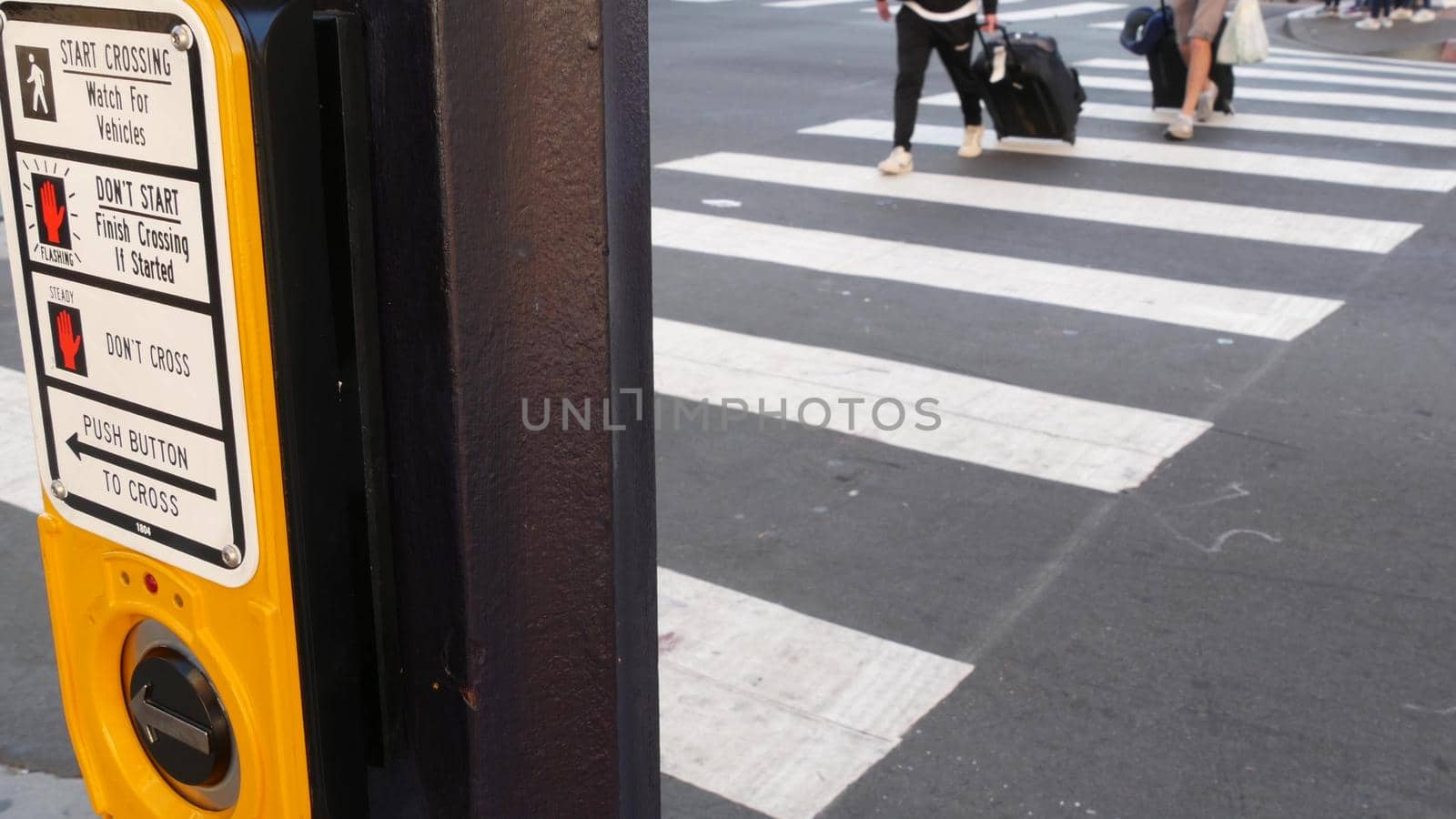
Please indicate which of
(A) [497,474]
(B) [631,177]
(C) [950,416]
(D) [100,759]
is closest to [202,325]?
(A) [497,474]

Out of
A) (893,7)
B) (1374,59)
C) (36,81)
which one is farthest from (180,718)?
(893,7)

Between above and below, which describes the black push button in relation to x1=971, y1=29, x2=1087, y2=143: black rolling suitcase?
above

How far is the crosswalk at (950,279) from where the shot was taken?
12.2 feet

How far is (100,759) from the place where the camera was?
1.65 m

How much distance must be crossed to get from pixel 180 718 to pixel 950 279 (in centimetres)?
602

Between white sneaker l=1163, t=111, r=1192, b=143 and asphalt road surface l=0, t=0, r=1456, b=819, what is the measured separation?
3.61 feet

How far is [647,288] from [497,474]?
25cm

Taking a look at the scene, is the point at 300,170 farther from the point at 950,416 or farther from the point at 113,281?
the point at 950,416

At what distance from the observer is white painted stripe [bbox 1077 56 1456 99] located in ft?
44.3

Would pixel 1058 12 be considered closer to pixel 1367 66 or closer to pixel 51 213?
pixel 1367 66

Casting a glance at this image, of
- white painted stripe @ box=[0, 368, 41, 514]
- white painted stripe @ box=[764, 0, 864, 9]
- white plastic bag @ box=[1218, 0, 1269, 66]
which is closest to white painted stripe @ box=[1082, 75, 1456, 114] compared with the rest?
white plastic bag @ box=[1218, 0, 1269, 66]

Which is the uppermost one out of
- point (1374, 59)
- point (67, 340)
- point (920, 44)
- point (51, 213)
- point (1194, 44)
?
point (51, 213)

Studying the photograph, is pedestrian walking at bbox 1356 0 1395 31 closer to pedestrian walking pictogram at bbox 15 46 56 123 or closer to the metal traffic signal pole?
the metal traffic signal pole

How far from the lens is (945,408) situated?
5.60m
